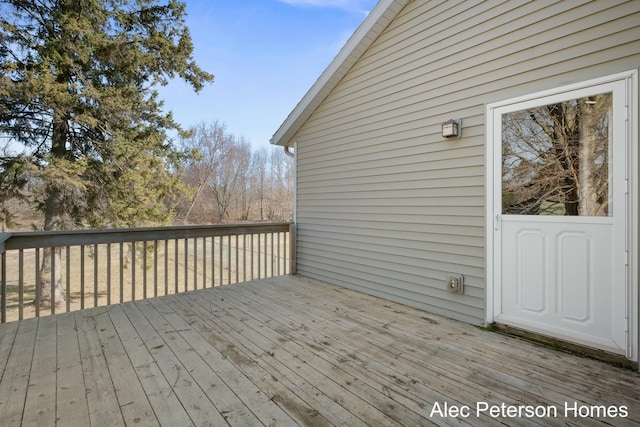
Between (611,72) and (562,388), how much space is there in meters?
2.22

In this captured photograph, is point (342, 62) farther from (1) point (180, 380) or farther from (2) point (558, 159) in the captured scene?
(1) point (180, 380)

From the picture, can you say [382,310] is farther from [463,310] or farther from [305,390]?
[305,390]

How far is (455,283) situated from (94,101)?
8.23 meters

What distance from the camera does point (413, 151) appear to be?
3586 mm

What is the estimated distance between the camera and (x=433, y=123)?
3373 mm

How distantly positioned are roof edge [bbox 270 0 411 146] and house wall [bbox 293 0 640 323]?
10 cm

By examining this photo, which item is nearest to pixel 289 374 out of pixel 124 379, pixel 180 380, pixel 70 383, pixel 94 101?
pixel 180 380


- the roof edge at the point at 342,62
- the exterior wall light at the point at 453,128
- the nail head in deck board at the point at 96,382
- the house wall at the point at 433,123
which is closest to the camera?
the nail head in deck board at the point at 96,382

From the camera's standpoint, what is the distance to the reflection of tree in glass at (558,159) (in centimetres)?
235

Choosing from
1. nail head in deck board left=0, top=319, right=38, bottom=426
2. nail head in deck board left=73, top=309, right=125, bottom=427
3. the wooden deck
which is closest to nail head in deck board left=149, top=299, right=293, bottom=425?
the wooden deck

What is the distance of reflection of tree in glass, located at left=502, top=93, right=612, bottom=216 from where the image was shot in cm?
235

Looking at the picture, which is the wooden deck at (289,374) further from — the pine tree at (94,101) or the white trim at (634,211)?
the pine tree at (94,101)

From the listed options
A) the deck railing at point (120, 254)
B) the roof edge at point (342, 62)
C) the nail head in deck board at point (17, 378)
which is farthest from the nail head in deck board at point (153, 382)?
the roof edge at point (342, 62)

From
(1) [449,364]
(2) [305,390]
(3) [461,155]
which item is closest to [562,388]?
(1) [449,364]
